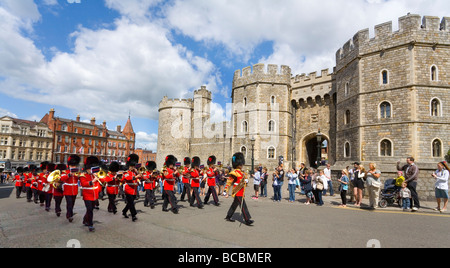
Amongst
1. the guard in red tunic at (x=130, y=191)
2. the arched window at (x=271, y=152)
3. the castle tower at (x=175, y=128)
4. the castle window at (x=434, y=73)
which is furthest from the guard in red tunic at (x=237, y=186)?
the castle tower at (x=175, y=128)

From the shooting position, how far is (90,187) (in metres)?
6.27

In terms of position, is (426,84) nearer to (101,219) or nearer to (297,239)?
(297,239)

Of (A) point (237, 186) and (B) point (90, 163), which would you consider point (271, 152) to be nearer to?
(A) point (237, 186)

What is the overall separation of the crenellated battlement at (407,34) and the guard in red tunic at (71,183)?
20766mm

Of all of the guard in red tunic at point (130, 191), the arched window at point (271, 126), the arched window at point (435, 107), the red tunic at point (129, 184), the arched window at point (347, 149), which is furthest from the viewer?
the arched window at point (271, 126)

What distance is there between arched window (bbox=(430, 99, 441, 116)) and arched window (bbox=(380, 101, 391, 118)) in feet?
8.34

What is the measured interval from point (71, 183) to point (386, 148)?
20.0 m

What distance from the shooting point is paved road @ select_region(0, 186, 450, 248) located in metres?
4.84

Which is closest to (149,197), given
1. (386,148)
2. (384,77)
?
(386,148)

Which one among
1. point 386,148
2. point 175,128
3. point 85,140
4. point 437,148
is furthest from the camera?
point 85,140

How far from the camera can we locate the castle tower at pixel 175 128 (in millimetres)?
38562

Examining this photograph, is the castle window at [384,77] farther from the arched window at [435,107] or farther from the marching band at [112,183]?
the marching band at [112,183]

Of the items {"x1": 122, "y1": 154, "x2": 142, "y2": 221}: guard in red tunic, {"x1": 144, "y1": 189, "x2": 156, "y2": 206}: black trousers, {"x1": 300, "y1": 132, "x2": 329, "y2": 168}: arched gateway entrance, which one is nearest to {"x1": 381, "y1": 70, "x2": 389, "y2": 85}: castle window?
{"x1": 300, "y1": 132, "x2": 329, "y2": 168}: arched gateway entrance

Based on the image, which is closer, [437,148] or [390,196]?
[390,196]
